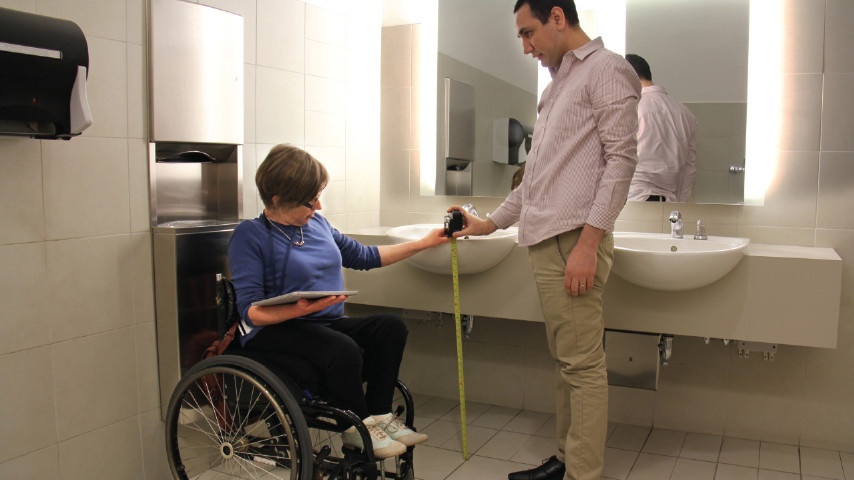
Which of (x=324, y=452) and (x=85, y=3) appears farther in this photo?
(x=85, y=3)

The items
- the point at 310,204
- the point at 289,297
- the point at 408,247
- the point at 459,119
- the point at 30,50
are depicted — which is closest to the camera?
the point at 30,50

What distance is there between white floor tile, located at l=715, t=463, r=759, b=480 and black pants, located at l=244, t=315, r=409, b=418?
1.26 metres

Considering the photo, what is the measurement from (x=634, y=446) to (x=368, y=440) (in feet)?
4.30

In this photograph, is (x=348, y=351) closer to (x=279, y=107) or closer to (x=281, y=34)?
(x=279, y=107)

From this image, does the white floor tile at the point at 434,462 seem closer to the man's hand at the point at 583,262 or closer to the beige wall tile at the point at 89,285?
the man's hand at the point at 583,262

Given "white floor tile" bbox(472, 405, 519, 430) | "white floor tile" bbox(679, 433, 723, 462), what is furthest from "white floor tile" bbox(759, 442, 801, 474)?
"white floor tile" bbox(472, 405, 519, 430)

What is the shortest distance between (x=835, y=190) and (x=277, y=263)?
6.62ft

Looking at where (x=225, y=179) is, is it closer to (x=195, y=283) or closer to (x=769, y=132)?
(x=195, y=283)

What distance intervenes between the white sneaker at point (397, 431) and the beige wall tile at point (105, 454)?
0.86m

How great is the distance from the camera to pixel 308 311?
1.84 meters

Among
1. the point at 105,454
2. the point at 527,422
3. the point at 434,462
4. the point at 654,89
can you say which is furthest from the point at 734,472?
the point at 105,454

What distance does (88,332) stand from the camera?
201 cm

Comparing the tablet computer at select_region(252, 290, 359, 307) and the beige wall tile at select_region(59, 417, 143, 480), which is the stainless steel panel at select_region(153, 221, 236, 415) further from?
the tablet computer at select_region(252, 290, 359, 307)

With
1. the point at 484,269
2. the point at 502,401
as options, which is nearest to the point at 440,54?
the point at 484,269
